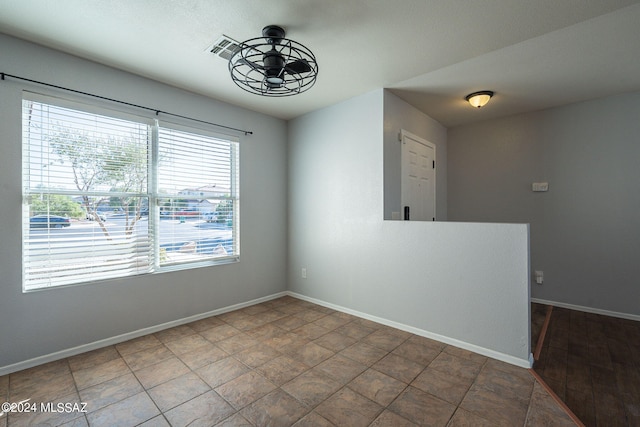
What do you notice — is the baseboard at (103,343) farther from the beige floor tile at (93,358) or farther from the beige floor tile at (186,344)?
the beige floor tile at (186,344)

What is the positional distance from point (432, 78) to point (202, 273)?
3379mm

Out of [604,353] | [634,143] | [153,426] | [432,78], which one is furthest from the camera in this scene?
[634,143]

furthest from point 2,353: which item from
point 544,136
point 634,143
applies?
point 634,143

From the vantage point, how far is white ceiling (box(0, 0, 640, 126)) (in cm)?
189

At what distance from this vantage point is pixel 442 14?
194cm

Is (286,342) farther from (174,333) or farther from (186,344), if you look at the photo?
(174,333)

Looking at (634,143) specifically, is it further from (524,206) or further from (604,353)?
(604,353)

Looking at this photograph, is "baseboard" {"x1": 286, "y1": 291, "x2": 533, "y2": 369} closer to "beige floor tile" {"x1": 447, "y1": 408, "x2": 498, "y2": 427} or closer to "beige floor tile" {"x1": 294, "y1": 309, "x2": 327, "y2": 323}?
"beige floor tile" {"x1": 294, "y1": 309, "x2": 327, "y2": 323}

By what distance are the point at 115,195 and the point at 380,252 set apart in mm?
2805

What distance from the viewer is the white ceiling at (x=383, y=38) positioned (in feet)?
6.20

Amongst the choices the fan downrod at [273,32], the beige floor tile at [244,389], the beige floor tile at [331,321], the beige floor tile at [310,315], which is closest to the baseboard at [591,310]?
the beige floor tile at [331,321]

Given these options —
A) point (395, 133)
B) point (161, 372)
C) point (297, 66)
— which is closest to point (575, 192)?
point (395, 133)

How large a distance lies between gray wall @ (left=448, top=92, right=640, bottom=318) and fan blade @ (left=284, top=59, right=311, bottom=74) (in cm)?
339

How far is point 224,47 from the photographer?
7.68 ft
